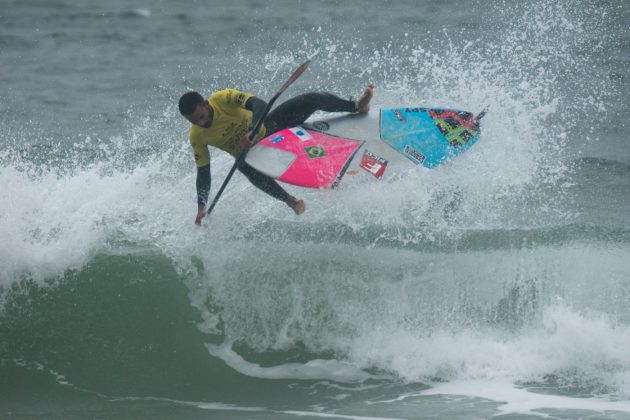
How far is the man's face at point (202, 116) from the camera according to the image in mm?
6496

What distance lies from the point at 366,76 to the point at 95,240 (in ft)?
24.1

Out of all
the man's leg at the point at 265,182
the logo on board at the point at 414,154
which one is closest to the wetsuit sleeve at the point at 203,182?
the man's leg at the point at 265,182

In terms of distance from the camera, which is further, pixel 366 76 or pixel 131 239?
pixel 366 76

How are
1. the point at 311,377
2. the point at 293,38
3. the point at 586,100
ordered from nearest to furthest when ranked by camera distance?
the point at 311,377, the point at 586,100, the point at 293,38

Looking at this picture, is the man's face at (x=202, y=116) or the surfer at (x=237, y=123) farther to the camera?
the surfer at (x=237, y=123)

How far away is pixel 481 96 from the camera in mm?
8109

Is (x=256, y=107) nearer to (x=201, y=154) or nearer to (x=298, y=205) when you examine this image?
(x=201, y=154)

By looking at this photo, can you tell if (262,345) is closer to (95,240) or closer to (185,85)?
(95,240)

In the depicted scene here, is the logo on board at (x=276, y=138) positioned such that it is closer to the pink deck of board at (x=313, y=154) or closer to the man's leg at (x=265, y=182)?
the pink deck of board at (x=313, y=154)

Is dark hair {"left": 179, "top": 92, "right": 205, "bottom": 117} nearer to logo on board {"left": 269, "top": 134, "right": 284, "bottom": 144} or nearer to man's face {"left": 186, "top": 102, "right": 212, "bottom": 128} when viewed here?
man's face {"left": 186, "top": 102, "right": 212, "bottom": 128}

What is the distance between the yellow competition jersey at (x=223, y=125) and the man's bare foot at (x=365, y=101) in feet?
3.66

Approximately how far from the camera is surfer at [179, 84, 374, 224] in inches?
264

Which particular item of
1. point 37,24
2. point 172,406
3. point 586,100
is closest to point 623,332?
point 172,406

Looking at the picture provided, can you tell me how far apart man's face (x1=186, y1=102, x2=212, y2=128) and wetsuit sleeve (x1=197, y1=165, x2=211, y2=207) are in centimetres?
41
